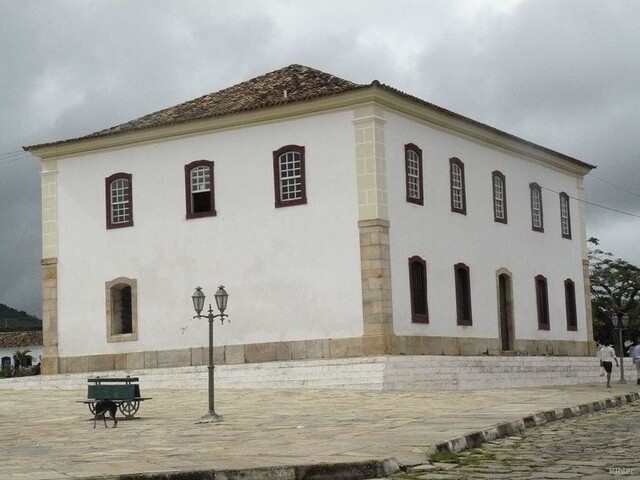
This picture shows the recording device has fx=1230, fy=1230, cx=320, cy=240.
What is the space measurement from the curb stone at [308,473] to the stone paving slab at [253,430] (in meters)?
0.02

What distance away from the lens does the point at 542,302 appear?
3609 cm

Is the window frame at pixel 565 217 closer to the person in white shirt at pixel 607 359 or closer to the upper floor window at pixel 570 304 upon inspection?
the upper floor window at pixel 570 304

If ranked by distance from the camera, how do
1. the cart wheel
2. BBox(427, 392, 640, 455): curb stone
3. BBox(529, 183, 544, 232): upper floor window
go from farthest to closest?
BBox(529, 183, 544, 232): upper floor window, the cart wheel, BBox(427, 392, 640, 455): curb stone

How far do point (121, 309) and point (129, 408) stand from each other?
12539 mm

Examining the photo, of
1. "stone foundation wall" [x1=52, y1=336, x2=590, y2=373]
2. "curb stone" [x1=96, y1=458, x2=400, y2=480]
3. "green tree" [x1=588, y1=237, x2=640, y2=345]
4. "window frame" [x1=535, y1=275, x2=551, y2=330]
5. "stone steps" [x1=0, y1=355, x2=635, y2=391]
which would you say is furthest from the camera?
"green tree" [x1=588, y1=237, x2=640, y2=345]

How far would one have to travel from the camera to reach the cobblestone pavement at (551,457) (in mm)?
10391

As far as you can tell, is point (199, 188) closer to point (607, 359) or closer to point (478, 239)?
point (478, 239)

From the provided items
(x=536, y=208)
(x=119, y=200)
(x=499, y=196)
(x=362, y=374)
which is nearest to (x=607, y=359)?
(x=499, y=196)

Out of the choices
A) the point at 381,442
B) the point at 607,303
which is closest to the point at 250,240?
the point at 381,442

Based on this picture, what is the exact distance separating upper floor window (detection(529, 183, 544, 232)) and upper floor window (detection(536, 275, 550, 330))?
1525 millimetres

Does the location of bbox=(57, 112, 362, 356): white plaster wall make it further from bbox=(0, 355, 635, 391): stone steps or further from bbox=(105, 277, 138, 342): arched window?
bbox=(0, 355, 635, 391): stone steps

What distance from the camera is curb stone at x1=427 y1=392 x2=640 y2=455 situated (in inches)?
508

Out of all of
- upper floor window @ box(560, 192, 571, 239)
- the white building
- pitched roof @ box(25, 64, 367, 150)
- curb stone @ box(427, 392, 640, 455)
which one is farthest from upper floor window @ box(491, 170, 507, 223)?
curb stone @ box(427, 392, 640, 455)

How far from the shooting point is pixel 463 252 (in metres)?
31.7
